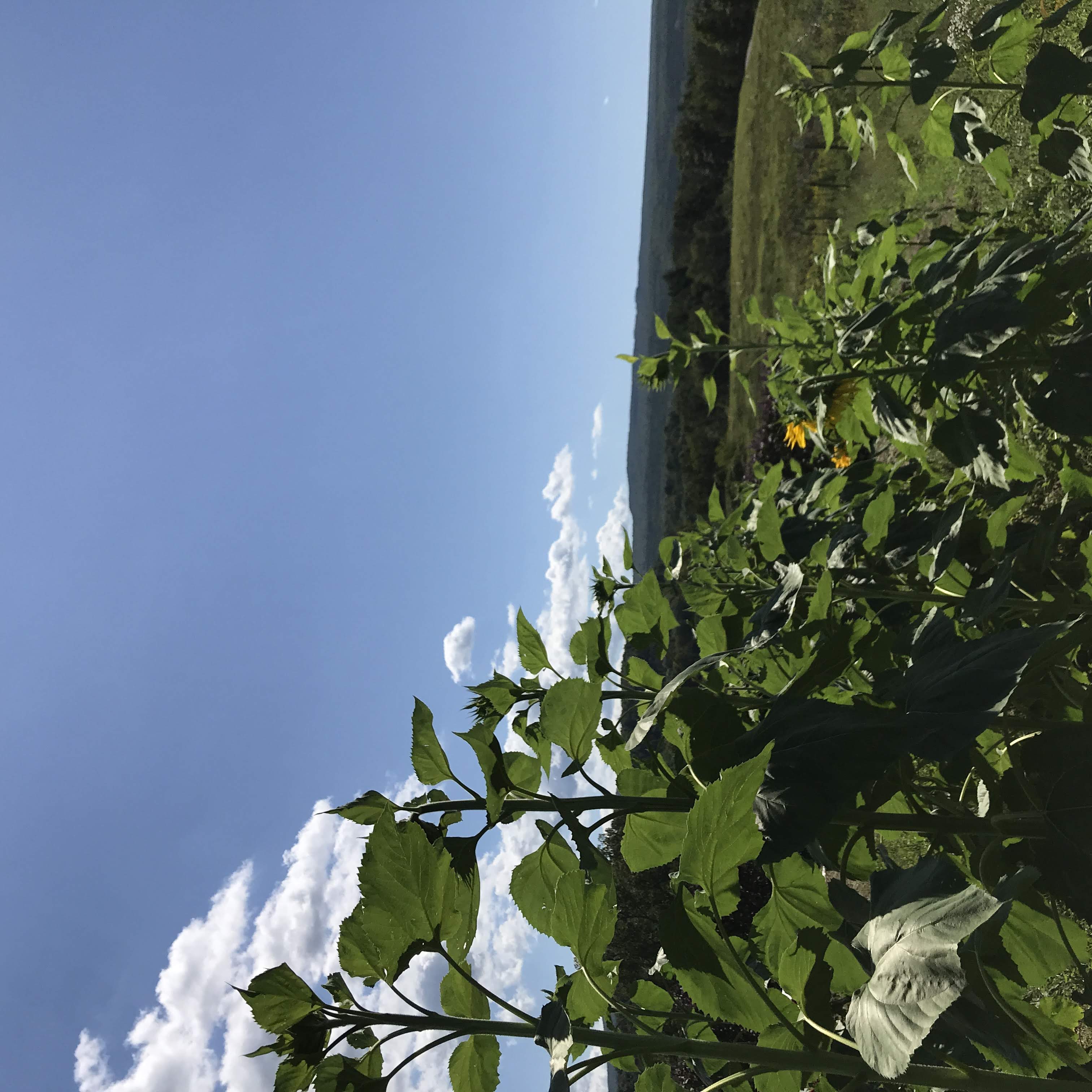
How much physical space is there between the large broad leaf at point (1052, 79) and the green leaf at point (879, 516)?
78cm

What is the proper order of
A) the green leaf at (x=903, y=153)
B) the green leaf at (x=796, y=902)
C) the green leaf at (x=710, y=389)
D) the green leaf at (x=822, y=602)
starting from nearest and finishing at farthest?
the green leaf at (x=796, y=902) → the green leaf at (x=822, y=602) → the green leaf at (x=903, y=153) → the green leaf at (x=710, y=389)

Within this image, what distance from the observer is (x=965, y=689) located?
0.65 metres

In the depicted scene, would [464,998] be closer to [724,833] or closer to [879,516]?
[724,833]

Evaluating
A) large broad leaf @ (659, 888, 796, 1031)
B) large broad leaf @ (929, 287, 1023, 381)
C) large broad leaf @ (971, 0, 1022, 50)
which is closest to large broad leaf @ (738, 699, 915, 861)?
large broad leaf @ (659, 888, 796, 1031)

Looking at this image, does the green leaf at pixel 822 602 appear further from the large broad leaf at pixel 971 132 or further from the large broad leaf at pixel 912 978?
the large broad leaf at pixel 971 132

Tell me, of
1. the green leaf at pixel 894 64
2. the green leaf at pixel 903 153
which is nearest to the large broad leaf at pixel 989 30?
the green leaf at pixel 894 64

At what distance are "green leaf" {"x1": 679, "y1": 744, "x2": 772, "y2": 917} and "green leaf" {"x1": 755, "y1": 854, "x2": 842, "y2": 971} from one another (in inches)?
7.6

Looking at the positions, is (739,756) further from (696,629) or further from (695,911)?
(696,629)

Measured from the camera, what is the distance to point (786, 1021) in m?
0.59

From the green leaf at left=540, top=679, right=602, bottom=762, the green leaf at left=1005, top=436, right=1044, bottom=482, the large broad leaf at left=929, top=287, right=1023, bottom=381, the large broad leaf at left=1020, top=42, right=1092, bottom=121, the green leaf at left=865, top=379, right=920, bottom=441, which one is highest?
the large broad leaf at left=1020, top=42, right=1092, bottom=121

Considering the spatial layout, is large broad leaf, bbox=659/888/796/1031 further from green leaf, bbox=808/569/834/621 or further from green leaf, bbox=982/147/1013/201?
green leaf, bbox=982/147/1013/201

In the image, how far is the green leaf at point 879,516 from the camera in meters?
1.39

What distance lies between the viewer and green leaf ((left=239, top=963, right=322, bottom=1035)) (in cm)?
68

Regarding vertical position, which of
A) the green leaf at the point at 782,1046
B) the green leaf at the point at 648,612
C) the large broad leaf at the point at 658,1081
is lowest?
the green leaf at the point at 782,1046
